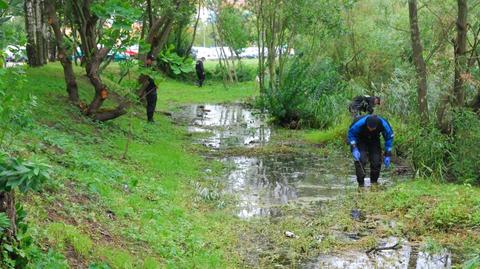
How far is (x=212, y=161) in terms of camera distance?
14109 mm

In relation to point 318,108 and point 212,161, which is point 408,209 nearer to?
point 212,161

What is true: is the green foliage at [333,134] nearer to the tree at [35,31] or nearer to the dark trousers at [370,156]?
the dark trousers at [370,156]

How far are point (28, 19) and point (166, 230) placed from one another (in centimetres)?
1292

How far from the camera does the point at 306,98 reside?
2005 centimetres

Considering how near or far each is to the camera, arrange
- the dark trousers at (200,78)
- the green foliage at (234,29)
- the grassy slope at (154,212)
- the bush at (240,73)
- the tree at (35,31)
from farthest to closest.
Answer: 1. the bush at (240,73)
2. the dark trousers at (200,78)
3. the green foliage at (234,29)
4. the tree at (35,31)
5. the grassy slope at (154,212)

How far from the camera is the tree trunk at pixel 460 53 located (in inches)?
494

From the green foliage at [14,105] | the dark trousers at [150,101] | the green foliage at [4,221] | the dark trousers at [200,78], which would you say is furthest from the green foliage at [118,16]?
the dark trousers at [200,78]

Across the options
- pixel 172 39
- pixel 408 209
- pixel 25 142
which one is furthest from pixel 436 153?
pixel 172 39

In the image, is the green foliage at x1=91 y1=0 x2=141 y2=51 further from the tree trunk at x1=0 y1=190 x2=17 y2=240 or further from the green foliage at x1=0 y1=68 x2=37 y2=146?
the tree trunk at x1=0 y1=190 x2=17 y2=240

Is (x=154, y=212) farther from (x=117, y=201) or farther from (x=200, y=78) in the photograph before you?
(x=200, y=78)

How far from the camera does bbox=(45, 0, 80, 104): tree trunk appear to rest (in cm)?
1440

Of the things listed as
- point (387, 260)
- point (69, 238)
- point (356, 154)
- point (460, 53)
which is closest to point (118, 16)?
point (356, 154)

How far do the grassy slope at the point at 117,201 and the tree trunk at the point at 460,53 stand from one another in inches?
220

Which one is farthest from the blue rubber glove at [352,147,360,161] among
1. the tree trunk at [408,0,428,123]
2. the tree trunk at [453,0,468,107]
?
the tree trunk at [453,0,468,107]
